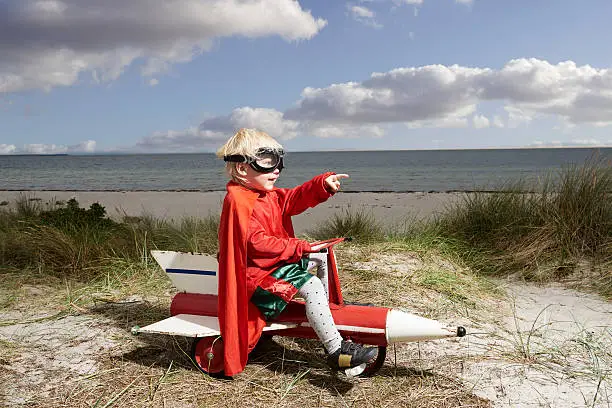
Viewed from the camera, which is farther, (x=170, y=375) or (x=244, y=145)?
(x=170, y=375)

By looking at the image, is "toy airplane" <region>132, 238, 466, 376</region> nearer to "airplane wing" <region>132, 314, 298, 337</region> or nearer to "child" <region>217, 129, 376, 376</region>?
"airplane wing" <region>132, 314, 298, 337</region>

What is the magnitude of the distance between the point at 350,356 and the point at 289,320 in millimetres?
440

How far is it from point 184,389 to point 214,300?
1.87 ft

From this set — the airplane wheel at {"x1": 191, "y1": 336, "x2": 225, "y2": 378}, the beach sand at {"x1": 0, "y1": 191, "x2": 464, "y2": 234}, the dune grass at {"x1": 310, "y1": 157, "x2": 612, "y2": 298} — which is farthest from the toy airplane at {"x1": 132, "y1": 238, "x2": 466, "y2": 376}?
the beach sand at {"x1": 0, "y1": 191, "x2": 464, "y2": 234}

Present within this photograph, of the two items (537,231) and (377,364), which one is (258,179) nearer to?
(377,364)

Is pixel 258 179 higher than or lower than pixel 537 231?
higher

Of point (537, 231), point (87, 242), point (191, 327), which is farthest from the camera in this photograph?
point (537, 231)

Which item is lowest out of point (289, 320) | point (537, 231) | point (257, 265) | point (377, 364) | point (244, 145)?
point (377, 364)

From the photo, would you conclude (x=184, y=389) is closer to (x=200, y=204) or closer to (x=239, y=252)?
(x=239, y=252)

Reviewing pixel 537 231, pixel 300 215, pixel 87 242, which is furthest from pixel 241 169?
pixel 300 215

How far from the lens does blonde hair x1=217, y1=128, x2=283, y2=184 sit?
3170mm

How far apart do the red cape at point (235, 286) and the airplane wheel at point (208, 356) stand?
0.18 m

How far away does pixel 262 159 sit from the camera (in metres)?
3.20

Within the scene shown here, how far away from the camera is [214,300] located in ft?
11.6
